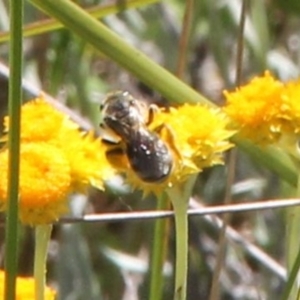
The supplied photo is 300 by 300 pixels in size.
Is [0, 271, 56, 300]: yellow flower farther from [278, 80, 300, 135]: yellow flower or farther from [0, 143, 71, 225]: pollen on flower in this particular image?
[278, 80, 300, 135]: yellow flower

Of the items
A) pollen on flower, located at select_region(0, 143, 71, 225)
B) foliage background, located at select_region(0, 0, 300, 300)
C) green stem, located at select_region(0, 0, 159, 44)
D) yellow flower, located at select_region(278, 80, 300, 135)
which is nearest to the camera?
pollen on flower, located at select_region(0, 143, 71, 225)

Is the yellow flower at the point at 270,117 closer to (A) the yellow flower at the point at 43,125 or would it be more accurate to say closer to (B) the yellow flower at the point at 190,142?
(B) the yellow flower at the point at 190,142

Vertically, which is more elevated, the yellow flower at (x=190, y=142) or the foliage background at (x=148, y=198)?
the foliage background at (x=148, y=198)

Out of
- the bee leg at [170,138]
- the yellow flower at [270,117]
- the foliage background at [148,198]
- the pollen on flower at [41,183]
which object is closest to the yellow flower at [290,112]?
the yellow flower at [270,117]

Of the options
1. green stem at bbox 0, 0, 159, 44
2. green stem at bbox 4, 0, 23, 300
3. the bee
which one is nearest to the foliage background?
green stem at bbox 0, 0, 159, 44

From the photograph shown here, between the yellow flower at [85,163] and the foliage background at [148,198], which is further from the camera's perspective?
the foliage background at [148,198]

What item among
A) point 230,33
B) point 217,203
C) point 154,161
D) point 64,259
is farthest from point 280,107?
point 230,33

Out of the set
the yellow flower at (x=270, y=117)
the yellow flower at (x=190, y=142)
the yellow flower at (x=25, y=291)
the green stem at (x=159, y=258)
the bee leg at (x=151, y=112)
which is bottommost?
the yellow flower at (x=25, y=291)

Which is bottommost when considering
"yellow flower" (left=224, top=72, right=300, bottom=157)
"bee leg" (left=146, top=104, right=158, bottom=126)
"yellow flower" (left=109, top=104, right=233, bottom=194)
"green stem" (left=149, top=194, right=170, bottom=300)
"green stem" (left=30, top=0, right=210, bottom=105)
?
"green stem" (left=149, top=194, right=170, bottom=300)
